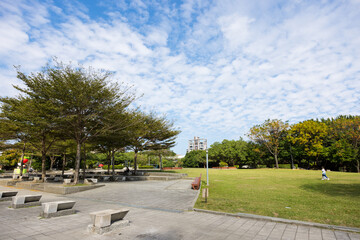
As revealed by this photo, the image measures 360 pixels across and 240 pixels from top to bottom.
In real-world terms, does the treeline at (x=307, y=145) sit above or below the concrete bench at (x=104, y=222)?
above

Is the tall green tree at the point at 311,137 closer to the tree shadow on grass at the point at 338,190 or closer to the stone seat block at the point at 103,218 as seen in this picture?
the tree shadow on grass at the point at 338,190

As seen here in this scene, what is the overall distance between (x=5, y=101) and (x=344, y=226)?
81.5ft

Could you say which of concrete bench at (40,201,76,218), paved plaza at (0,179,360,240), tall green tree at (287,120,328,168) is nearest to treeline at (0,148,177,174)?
concrete bench at (40,201,76,218)

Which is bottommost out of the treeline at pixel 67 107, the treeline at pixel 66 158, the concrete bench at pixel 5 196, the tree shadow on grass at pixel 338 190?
the tree shadow on grass at pixel 338 190

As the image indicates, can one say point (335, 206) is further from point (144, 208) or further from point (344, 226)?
point (144, 208)

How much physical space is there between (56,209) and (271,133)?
50.3 m

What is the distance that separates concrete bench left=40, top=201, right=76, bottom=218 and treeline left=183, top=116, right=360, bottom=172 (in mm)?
46270

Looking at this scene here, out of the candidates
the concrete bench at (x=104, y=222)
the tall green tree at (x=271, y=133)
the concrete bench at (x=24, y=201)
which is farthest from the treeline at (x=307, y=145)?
the concrete bench at (x=24, y=201)

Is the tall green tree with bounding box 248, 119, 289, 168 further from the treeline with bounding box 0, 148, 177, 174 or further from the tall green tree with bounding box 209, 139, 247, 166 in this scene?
the treeline with bounding box 0, 148, 177, 174

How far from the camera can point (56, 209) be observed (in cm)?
775

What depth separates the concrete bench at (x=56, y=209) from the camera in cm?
754

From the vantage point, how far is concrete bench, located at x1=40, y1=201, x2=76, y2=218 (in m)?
7.54

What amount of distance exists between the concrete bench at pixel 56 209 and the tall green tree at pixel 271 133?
48.1 m

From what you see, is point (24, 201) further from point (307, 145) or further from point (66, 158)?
point (307, 145)
